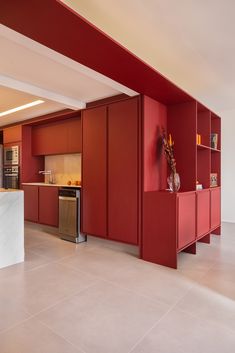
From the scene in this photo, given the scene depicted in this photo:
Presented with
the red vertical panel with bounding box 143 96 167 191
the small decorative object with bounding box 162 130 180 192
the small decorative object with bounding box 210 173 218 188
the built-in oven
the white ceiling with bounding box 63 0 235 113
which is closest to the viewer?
the white ceiling with bounding box 63 0 235 113

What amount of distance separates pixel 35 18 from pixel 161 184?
270 centimetres

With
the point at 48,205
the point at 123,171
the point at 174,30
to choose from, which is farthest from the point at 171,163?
the point at 48,205

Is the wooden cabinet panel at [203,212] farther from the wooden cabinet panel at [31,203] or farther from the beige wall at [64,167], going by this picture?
the wooden cabinet panel at [31,203]

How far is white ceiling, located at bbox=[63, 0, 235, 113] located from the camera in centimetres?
193

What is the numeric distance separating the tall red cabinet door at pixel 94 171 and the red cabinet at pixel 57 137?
597mm

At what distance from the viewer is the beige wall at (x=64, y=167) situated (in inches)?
207

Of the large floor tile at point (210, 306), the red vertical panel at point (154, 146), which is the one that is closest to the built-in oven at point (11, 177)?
the red vertical panel at point (154, 146)

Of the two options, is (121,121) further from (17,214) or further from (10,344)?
(10,344)

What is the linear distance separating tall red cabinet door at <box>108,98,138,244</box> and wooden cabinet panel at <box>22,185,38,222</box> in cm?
214

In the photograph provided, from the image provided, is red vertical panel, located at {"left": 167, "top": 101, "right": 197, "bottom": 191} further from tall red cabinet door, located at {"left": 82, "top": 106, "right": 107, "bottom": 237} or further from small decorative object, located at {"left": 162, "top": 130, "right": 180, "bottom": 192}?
tall red cabinet door, located at {"left": 82, "top": 106, "right": 107, "bottom": 237}

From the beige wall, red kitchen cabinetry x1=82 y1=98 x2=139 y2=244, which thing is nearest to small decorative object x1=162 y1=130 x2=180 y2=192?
red kitchen cabinetry x1=82 y1=98 x2=139 y2=244

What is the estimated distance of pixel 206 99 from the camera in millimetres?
4578

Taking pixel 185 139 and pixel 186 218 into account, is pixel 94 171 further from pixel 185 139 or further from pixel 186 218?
pixel 186 218

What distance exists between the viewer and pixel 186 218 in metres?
3.20
